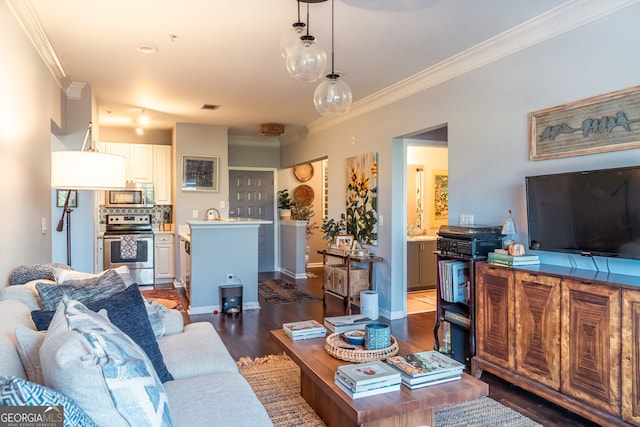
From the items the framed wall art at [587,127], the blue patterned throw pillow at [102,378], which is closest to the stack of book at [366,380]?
the blue patterned throw pillow at [102,378]

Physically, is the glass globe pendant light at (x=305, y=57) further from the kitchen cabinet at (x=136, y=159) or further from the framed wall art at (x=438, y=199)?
the kitchen cabinet at (x=136, y=159)

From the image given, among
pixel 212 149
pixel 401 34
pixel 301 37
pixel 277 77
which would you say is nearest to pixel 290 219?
pixel 212 149

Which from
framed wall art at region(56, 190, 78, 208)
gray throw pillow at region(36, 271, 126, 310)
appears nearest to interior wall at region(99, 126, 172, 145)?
framed wall art at region(56, 190, 78, 208)

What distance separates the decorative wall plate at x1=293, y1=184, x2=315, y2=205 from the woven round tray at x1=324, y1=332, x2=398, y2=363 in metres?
6.60

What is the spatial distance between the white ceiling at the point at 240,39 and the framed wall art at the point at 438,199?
2.49 m

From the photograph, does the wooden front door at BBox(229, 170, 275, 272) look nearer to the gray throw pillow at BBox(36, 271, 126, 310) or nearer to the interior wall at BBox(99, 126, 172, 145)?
the interior wall at BBox(99, 126, 172, 145)

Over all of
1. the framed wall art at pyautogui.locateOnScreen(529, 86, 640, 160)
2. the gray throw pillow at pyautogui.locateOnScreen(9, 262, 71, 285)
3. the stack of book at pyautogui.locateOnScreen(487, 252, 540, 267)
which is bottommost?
the gray throw pillow at pyautogui.locateOnScreen(9, 262, 71, 285)

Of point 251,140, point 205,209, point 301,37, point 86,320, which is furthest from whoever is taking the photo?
point 251,140

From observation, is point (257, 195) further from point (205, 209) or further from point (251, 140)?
point (205, 209)

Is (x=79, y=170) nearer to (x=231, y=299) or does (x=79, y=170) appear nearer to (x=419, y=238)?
(x=231, y=299)

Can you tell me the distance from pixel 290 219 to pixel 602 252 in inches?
256

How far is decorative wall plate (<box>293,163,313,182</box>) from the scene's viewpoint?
8922 mm

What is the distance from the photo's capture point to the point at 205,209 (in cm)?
703

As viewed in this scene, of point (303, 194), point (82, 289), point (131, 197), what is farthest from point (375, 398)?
point (303, 194)
